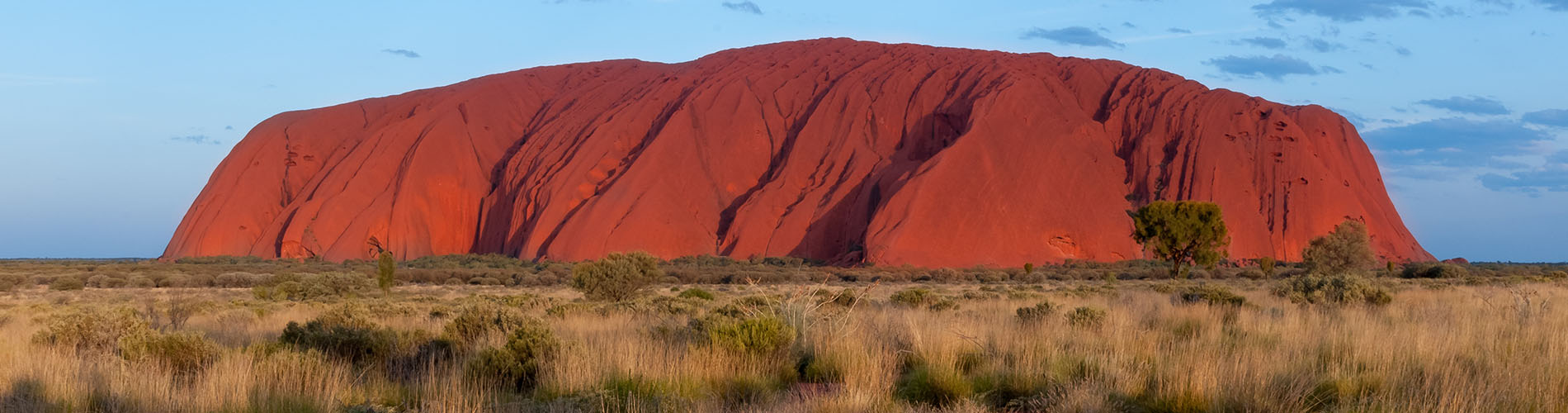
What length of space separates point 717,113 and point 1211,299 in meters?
51.8

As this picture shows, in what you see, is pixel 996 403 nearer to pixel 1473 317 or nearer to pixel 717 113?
pixel 1473 317

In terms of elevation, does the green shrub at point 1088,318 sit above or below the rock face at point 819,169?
below

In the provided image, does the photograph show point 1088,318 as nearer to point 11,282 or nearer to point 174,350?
point 174,350

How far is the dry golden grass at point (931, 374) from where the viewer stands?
528cm

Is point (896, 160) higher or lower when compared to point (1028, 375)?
higher

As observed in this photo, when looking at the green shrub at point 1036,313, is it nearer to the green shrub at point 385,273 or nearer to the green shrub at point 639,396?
the green shrub at point 639,396

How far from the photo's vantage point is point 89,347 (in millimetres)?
8648

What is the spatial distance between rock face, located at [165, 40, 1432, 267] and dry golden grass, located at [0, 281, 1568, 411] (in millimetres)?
42643

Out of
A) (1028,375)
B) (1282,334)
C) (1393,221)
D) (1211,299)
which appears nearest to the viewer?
(1028,375)

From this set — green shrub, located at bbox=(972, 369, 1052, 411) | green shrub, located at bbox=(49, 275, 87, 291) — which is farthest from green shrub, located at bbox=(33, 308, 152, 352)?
green shrub, located at bbox=(49, 275, 87, 291)

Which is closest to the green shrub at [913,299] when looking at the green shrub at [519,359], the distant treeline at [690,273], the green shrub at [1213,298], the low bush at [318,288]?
the green shrub at [1213,298]

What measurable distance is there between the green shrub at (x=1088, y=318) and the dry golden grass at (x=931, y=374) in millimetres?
284

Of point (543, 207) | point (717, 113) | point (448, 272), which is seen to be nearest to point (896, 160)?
point (717, 113)

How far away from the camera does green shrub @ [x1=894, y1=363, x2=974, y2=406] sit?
596 centimetres
